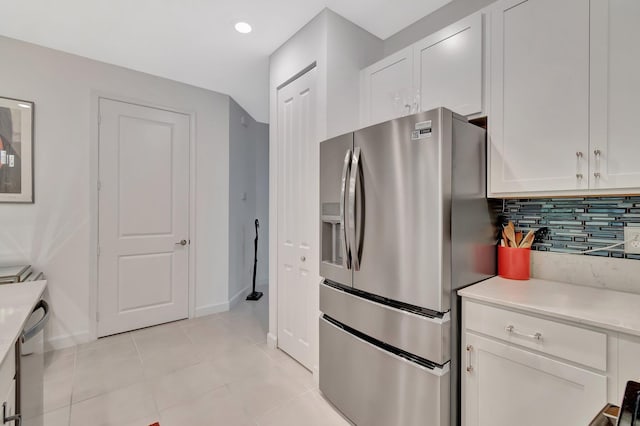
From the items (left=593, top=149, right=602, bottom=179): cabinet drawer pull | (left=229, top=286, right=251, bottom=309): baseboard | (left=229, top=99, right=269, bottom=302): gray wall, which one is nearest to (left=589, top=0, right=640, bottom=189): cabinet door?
(left=593, top=149, right=602, bottom=179): cabinet drawer pull

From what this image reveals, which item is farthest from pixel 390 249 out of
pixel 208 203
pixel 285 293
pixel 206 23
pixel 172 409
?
pixel 208 203

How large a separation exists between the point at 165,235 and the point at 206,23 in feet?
7.08

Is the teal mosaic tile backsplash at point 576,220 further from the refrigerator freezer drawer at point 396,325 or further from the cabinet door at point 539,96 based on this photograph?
the refrigerator freezer drawer at point 396,325

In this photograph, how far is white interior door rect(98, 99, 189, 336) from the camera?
2.87 m

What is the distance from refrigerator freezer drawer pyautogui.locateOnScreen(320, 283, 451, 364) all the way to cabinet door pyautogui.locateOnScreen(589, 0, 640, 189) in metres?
0.98

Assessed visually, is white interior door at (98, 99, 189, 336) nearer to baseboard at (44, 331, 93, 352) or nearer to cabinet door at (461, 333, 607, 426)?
baseboard at (44, 331, 93, 352)

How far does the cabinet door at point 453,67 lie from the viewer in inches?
63.9

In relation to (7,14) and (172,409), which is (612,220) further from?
(7,14)

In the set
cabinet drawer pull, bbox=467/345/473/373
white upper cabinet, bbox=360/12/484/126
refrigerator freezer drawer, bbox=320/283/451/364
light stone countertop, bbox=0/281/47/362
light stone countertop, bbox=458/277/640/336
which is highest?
white upper cabinet, bbox=360/12/484/126

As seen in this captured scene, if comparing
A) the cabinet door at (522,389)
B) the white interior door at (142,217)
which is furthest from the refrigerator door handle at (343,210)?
the white interior door at (142,217)

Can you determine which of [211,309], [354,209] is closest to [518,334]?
[354,209]

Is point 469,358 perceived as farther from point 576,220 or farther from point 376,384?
point 576,220

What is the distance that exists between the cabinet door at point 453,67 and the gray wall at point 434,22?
15.4 inches

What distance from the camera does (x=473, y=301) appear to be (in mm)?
1360
